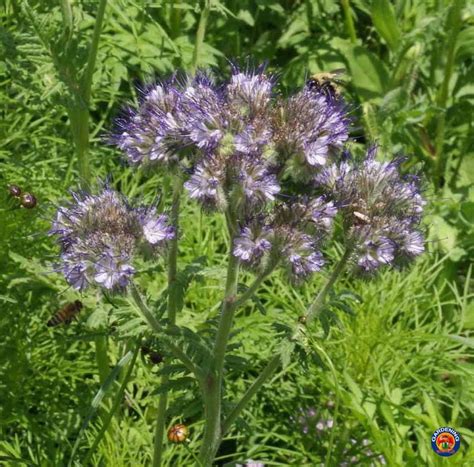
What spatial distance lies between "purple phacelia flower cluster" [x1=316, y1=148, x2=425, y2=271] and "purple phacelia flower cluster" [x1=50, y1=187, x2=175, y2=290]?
346 mm

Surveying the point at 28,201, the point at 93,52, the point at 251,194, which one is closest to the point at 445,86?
the point at 93,52

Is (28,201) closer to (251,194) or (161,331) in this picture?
(161,331)

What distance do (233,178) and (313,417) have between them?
1337mm

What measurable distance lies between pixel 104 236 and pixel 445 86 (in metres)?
2.18

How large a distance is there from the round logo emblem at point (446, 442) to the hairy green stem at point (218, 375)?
1.72 ft

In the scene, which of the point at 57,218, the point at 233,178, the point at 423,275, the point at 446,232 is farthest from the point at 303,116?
the point at 446,232

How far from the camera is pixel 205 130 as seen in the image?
1.64 m

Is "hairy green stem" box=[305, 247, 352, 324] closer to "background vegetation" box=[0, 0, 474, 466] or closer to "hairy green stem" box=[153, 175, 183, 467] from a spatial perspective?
"background vegetation" box=[0, 0, 474, 466]

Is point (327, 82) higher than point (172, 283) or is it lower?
higher

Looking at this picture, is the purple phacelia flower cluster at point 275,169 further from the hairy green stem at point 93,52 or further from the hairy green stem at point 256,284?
the hairy green stem at point 93,52

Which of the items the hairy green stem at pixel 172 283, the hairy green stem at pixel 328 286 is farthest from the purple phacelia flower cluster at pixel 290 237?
the hairy green stem at pixel 172 283

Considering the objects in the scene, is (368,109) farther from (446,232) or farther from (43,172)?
(43,172)

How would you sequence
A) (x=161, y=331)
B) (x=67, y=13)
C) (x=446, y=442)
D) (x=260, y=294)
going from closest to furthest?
(x=161, y=331), (x=446, y=442), (x=67, y=13), (x=260, y=294)

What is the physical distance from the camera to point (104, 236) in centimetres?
171
